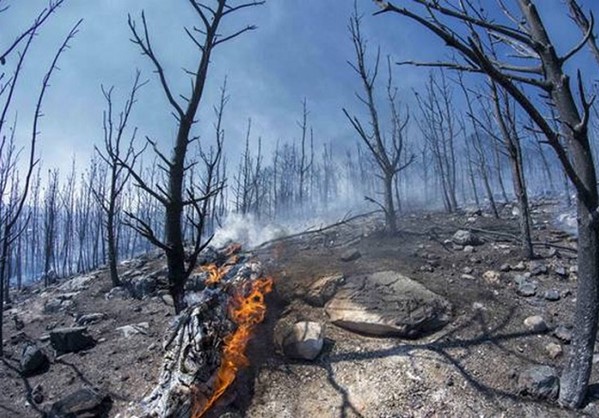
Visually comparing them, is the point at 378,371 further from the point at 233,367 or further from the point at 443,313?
the point at 233,367

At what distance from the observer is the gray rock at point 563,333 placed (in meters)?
5.00

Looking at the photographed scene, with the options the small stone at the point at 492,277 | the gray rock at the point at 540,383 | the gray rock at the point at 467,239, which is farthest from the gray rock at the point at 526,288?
the gray rock at the point at 467,239

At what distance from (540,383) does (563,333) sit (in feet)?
4.48

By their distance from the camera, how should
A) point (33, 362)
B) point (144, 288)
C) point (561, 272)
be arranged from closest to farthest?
point (33, 362) → point (561, 272) → point (144, 288)

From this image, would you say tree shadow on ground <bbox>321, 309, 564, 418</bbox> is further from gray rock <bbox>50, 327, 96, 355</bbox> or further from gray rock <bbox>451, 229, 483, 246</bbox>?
gray rock <bbox>50, 327, 96, 355</bbox>

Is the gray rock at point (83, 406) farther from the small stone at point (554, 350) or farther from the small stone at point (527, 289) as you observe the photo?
the small stone at point (527, 289)

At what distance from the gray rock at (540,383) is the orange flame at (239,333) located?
386 cm

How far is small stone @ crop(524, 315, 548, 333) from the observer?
211 inches

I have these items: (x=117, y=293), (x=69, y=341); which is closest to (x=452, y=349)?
(x=69, y=341)

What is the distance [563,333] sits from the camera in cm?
509

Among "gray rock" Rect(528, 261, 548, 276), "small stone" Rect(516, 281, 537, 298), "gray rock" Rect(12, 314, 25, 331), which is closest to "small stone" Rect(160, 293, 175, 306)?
"gray rock" Rect(12, 314, 25, 331)

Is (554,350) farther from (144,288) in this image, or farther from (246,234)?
(246,234)

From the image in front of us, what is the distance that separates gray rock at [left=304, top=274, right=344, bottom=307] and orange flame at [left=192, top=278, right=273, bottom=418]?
0.85m

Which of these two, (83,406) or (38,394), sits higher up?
(83,406)
